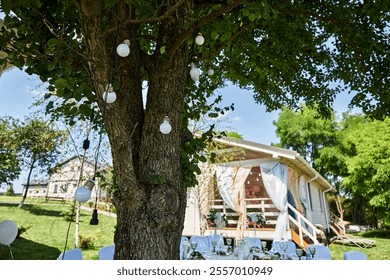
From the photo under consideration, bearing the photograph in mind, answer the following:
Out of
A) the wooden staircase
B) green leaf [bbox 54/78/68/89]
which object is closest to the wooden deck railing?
the wooden staircase

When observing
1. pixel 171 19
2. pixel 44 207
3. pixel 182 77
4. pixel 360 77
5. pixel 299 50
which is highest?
pixel 299 50

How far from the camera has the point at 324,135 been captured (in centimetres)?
1084

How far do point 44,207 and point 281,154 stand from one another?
16.9ft

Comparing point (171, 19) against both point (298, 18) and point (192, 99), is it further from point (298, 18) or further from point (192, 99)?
point (298, 18)

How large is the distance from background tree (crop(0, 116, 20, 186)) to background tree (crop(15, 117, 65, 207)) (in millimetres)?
99

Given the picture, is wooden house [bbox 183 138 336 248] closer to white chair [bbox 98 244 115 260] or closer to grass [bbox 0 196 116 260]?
grass [bbox 0 196 116 260]

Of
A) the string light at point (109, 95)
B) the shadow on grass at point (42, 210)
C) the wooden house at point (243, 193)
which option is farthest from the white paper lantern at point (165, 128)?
the wooden house at point (243, 193)

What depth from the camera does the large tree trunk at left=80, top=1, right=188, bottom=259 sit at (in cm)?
129

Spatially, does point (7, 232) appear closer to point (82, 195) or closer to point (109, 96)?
point (82, 195)

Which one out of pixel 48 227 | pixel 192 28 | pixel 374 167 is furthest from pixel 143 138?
pixel 374 167

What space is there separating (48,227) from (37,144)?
5.42 ft

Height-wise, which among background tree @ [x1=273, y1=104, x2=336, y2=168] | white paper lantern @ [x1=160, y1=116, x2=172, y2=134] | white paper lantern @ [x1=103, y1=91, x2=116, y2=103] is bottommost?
white paper lantern @ [x1=160, y1=116, x2=172, y2=134]
